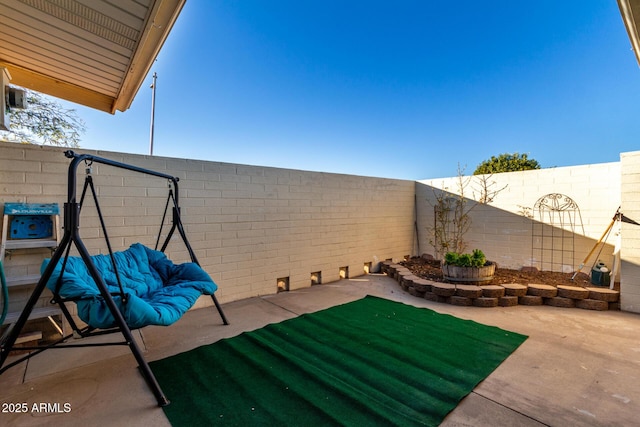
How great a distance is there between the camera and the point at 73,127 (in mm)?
7785

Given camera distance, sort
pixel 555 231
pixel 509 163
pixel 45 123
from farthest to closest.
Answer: pixel 509 163
pixel 45 123
pixel 555 231

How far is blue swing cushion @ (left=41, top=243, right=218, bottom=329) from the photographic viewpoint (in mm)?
1580

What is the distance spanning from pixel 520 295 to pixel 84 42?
491 cm

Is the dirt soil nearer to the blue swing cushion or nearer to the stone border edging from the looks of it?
the stone border edging

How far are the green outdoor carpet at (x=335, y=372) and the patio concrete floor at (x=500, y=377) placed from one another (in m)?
0.13

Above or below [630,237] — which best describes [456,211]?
above

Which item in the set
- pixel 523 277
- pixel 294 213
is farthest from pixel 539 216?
pixel 294 213

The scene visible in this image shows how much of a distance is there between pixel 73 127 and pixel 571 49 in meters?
12.2

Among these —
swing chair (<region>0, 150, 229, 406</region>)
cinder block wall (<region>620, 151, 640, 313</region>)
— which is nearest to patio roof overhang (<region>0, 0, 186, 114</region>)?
swing chair (<region>0, 150, 229, 406</region>)

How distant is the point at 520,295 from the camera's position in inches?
130

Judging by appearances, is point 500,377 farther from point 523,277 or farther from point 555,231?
point 555,231

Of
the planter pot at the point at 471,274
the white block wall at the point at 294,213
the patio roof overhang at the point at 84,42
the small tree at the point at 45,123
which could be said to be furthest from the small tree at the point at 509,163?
the small tree at the point at 45,123

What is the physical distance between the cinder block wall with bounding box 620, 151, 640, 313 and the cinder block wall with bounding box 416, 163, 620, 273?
3.03 ft

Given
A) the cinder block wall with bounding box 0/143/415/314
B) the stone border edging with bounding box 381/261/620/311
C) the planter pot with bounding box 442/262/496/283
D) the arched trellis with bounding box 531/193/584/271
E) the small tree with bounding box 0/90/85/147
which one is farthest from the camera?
the small tree with bounding box 0/90/85/147
